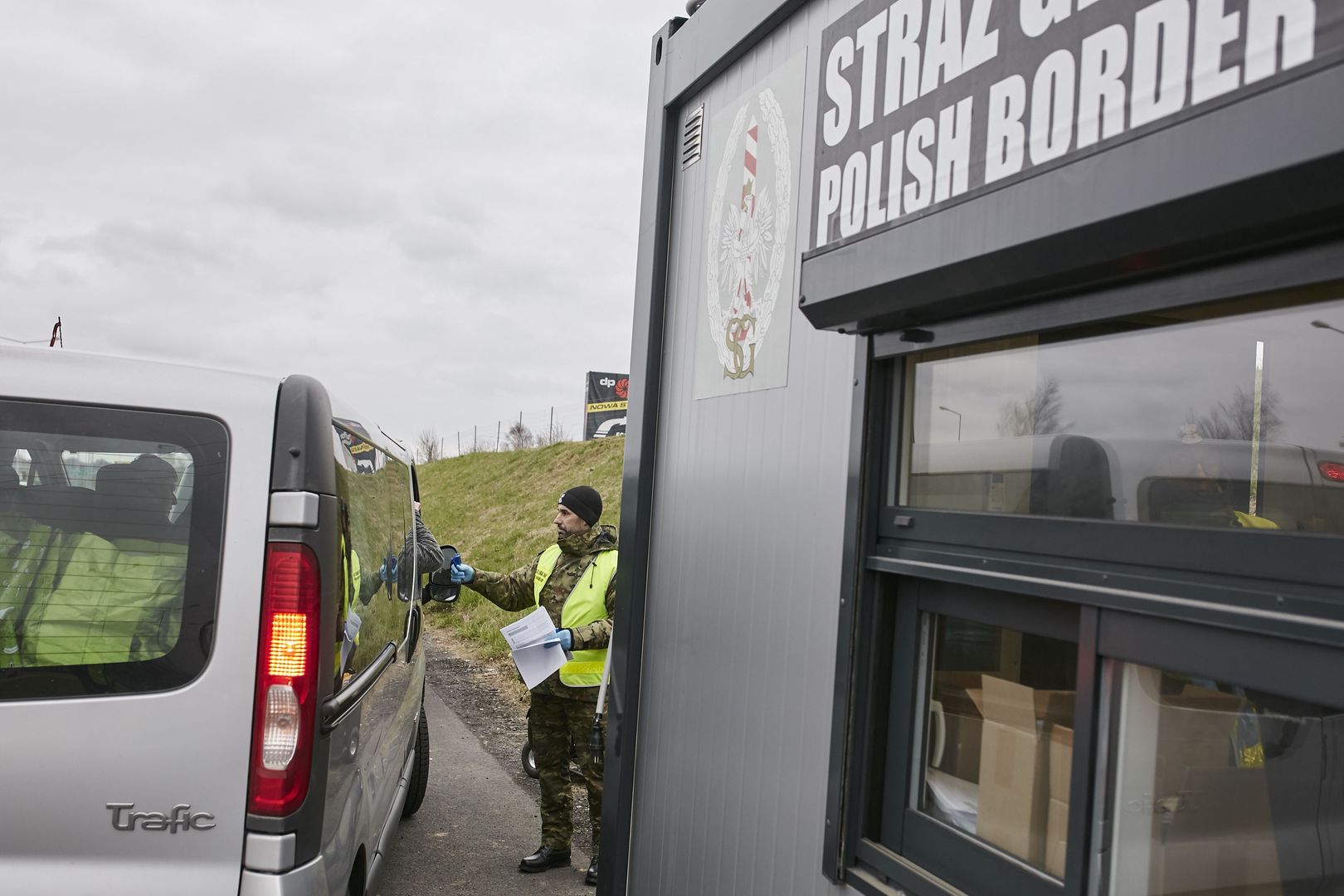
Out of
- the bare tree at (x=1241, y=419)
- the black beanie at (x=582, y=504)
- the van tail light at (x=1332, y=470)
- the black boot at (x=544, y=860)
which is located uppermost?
the bare tree at (x=1241, y=419)

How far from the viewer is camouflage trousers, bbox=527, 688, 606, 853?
5609 mm

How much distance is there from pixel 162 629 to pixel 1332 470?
8.69 ft

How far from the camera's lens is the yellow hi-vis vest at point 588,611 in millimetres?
5520

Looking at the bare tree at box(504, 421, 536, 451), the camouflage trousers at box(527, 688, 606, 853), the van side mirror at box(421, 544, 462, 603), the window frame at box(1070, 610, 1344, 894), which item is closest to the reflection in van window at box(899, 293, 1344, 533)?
the window frame at box(1070, 610, 1344, 894)

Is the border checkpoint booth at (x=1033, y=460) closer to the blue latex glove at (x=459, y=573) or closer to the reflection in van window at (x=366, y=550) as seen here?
the reflection in van window at (x=366, y=550)

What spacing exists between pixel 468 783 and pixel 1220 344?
6.28 meters

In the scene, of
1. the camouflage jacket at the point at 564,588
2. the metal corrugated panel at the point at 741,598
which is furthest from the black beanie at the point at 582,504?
the metal corrugated panel at the point at 741,598

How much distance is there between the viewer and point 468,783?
23.9 feet

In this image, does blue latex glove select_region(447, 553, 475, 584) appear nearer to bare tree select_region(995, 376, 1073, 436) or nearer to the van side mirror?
the van side mirror

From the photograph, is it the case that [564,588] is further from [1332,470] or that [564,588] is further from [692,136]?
[1332,470]

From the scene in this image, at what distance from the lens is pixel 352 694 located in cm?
316

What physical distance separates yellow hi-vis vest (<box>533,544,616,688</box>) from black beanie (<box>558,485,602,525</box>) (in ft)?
0.68

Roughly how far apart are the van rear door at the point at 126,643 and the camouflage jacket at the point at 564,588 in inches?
103

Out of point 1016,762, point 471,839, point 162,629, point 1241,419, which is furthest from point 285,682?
point 471,839
